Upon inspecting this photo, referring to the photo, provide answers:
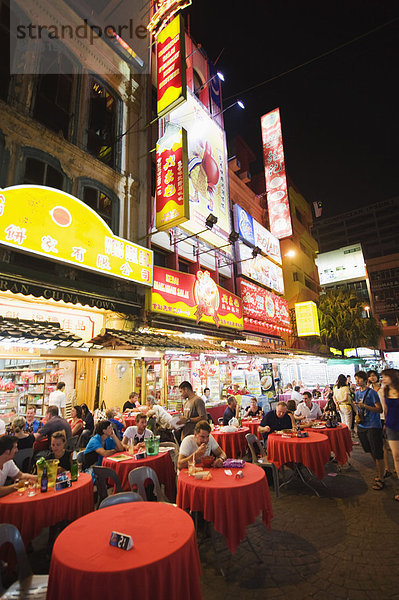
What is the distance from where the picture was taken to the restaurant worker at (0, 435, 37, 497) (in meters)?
4.24

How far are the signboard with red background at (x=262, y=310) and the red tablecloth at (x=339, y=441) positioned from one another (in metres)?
11.6

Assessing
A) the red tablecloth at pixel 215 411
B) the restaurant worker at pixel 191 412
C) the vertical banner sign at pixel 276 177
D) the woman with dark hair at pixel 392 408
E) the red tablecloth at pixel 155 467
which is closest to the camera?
the red tablecloth at pixel 155 467

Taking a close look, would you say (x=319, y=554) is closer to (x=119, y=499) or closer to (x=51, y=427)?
(x=119, y=499)

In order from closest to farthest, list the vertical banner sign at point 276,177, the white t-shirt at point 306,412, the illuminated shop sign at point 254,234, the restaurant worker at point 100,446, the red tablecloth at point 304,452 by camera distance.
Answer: the restaurant worker at point 100,446 → the red tablecloth at point 304,452 → the white t-shirt at point 306,412 → the illuminated shop sign at point 254,234 → the vertical banner sign at point 276,177

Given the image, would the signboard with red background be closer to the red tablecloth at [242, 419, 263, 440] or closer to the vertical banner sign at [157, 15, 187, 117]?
the red tablecloth at [242, 419, 263, 440]

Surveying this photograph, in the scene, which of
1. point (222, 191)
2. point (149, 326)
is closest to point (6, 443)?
point (149, 326)

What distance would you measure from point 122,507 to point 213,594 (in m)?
1.55

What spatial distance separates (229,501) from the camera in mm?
4051

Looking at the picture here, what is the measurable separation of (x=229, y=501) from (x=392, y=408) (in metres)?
4.13

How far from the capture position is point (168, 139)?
1256 cm

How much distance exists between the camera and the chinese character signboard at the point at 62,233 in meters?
8.11

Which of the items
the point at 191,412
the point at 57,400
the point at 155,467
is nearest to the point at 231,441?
the point at 191,412

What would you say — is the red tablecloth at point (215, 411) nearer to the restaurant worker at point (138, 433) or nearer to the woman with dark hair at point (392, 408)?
the restaurant worker at point (138, 433)

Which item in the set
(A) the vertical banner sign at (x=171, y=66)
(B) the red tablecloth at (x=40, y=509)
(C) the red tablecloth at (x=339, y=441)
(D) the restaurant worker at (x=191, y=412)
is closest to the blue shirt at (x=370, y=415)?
(C) the red tablecloth at (x=339, y=441)
